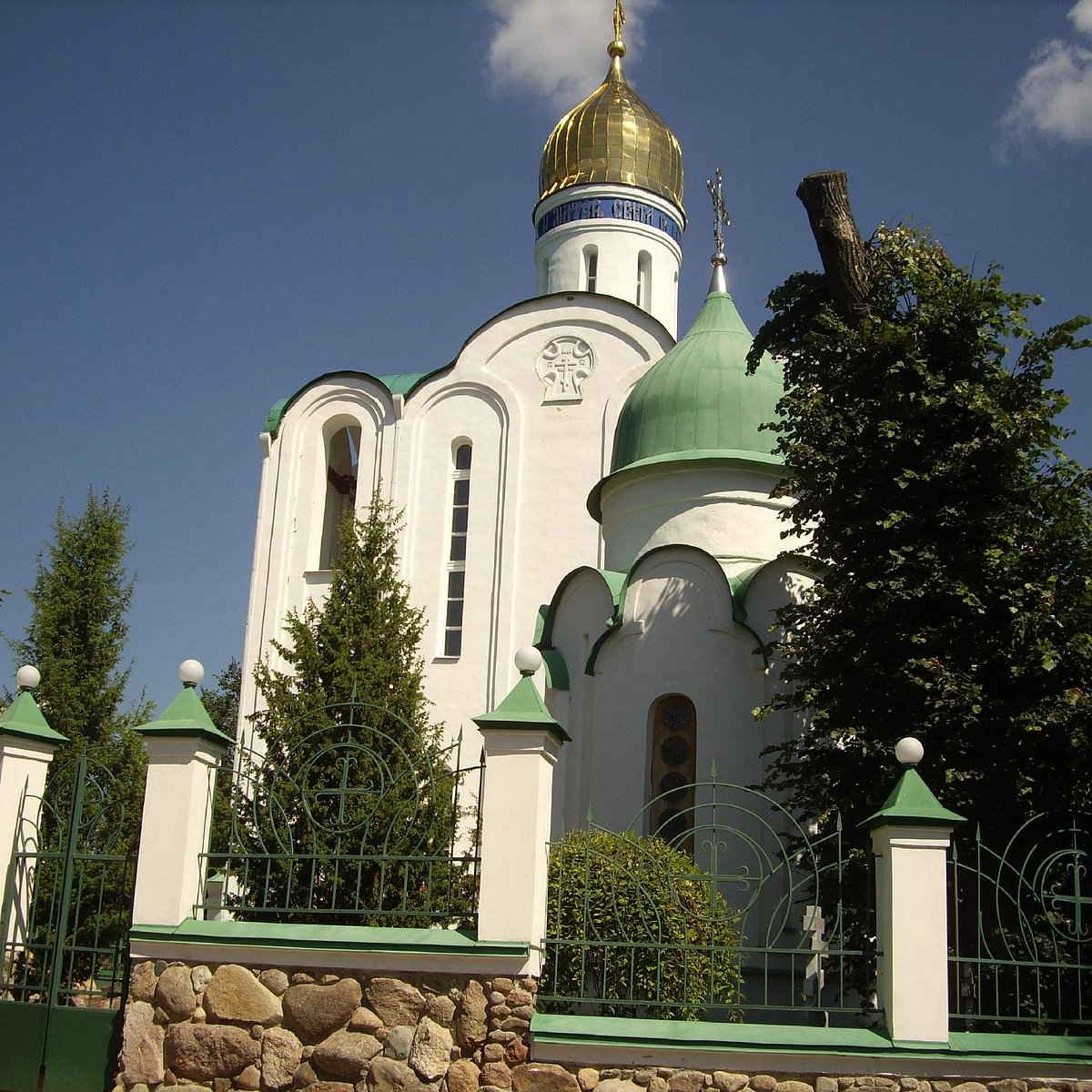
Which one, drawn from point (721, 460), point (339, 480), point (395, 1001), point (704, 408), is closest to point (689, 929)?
point (395, 1001)

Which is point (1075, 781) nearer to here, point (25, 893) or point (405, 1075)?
point (405, 1075)

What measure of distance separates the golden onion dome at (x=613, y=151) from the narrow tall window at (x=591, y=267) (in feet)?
5.50

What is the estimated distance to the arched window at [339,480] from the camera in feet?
80.0

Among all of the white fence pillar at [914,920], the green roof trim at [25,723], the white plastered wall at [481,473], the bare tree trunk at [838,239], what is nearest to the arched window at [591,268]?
the white plastered wall at [481,473]

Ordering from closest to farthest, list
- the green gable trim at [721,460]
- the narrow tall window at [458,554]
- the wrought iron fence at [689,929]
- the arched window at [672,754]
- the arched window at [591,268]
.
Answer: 1. the wrought iron fence at [689,929]
2. the arched window at [672,754]
3. the green gable trim at [721,460]
4. the narrow tall window at [458,554]
5. the arched window at [591,268]

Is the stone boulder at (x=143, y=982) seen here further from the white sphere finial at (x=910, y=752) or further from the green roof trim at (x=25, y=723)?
the white sphere finial at (x=910, y=752)

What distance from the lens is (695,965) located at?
8.77 metres

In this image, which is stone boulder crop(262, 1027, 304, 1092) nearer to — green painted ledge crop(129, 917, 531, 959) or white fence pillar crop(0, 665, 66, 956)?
green painted ledge crop(129, 917, 531, 959)

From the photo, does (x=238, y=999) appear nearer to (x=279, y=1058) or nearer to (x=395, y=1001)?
(x=279, y=1058)

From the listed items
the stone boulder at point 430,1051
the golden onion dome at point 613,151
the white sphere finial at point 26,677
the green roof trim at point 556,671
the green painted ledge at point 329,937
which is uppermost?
the golden onion dome at point 613,151

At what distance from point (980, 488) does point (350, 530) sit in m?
6.84

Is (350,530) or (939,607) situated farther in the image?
(350,530)

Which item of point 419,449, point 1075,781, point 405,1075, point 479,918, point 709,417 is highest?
point 419,449

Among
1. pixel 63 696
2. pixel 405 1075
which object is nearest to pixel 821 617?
pixel 405 1075
